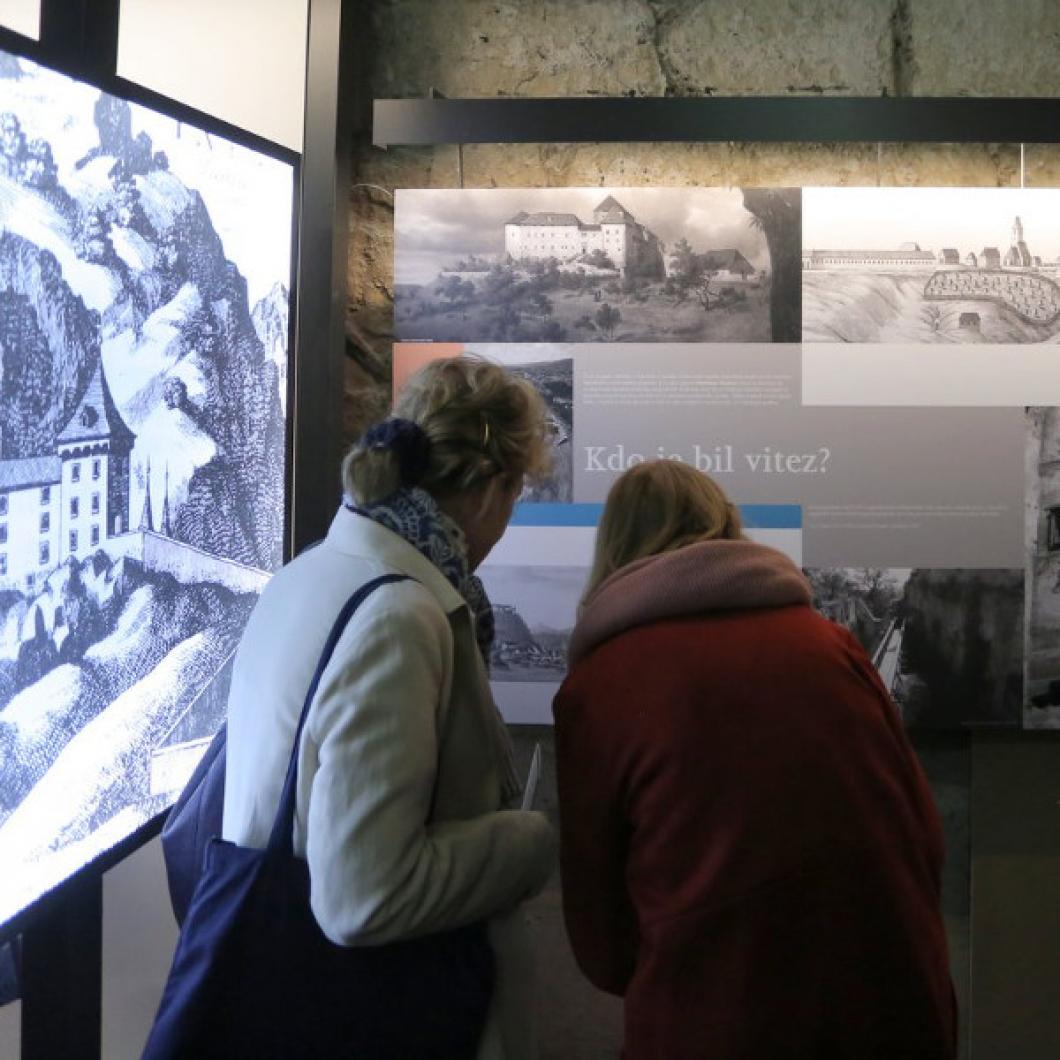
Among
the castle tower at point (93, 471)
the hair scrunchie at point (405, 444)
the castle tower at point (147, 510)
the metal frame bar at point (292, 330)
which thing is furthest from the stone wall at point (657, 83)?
the hair scrunchie at point (405, 444)

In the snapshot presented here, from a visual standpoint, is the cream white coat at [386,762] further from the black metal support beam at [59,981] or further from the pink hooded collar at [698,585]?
the black metal support beam at [59,981]

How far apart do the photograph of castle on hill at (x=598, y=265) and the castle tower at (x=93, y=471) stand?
139cm

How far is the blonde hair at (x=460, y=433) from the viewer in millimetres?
1697

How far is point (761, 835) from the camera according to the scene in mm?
1732

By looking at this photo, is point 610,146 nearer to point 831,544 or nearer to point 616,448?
point 616,448

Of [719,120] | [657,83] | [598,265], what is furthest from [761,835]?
[657,83]

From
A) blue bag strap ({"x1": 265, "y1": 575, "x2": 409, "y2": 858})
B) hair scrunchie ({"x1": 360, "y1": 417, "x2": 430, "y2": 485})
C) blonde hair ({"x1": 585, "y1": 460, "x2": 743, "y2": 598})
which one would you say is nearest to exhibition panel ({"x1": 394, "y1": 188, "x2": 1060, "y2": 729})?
blonde hair ({"x1": 585, "y1": 460, "x2": 743, "y2": 598})

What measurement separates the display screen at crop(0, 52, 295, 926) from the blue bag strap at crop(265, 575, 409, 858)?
1.06 ft

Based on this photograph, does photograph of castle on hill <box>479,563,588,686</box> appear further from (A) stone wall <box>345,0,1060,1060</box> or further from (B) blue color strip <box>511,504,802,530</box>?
(A) stone wall <box>345,0,1060,1060</box>

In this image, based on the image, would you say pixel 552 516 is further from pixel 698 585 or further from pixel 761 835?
pixel 761 835

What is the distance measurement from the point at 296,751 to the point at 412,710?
5.6 inches

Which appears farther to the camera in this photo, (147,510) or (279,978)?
(147,510)

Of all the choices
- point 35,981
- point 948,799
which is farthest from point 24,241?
point 948,799

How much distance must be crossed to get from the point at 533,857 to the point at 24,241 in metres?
0.95
